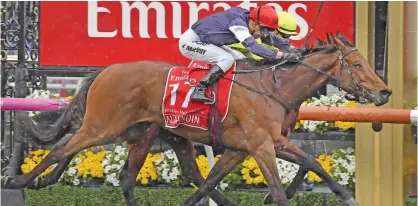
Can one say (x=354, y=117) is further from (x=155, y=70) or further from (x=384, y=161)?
(x=155, y=70)

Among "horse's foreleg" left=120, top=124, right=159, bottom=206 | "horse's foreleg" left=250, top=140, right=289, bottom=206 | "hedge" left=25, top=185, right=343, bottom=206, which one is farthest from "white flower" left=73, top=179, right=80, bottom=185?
"horse's foreleg" left=250, top=140, right=289, bottom=206

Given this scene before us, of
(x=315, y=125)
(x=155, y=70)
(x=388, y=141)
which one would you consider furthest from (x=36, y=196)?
(x=388, y=141)

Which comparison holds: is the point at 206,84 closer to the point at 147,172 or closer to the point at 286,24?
the point at 286,24

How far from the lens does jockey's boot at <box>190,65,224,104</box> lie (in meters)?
8.23

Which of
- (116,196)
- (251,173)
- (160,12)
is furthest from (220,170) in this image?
(160,12)

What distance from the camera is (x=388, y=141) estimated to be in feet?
31.2

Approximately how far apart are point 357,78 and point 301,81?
1.42ft

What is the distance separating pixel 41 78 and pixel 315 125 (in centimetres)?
254

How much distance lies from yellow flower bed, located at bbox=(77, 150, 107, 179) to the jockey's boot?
1746mm

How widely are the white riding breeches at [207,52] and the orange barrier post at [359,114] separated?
3.15 ft

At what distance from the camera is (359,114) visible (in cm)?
913

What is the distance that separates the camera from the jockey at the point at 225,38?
822cm

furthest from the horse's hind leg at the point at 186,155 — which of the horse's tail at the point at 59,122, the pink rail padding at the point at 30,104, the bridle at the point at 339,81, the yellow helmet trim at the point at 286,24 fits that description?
the yellow helmet trim at the point at 286,24

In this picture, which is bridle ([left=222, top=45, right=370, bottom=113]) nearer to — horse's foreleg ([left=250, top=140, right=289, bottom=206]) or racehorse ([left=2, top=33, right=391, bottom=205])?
racehorse ([left=2, top=33, right=391, bottom=205])
